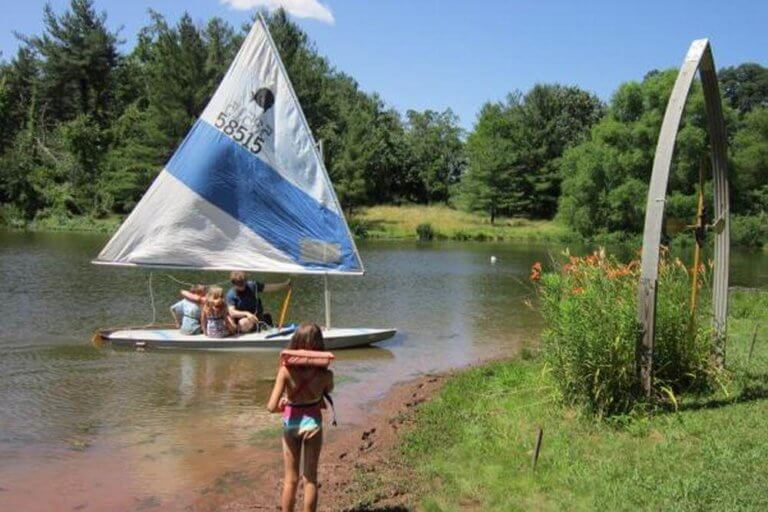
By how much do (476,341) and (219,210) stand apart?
20.1ft

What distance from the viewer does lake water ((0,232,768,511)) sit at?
7.58m

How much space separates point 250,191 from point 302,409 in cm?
964

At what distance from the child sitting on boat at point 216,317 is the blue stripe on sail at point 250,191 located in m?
1.56

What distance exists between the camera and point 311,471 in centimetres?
570

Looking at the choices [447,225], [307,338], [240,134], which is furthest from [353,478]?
[447,225]

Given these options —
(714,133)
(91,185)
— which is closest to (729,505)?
(714,133)

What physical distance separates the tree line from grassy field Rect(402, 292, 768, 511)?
46.5m

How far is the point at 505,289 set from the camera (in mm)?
26172

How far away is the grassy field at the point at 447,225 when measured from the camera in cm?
5997

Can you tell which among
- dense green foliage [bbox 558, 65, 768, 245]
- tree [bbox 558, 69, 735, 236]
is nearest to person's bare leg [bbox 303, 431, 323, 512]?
dense green foliage [bbox 558, 65, 768, 245]

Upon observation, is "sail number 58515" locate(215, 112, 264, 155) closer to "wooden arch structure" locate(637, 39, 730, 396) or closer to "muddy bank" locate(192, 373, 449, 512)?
"muddy bank" locate(192, 373, 449, 512)

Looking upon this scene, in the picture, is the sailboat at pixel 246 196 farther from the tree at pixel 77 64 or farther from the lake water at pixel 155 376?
the tree at pixel 77 64

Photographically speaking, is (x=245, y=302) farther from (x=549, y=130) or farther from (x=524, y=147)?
(x=549, y=130)

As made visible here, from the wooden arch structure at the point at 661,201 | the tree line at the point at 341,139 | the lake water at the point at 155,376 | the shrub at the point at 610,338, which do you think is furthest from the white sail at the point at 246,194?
the tree line at the point at 341,139
